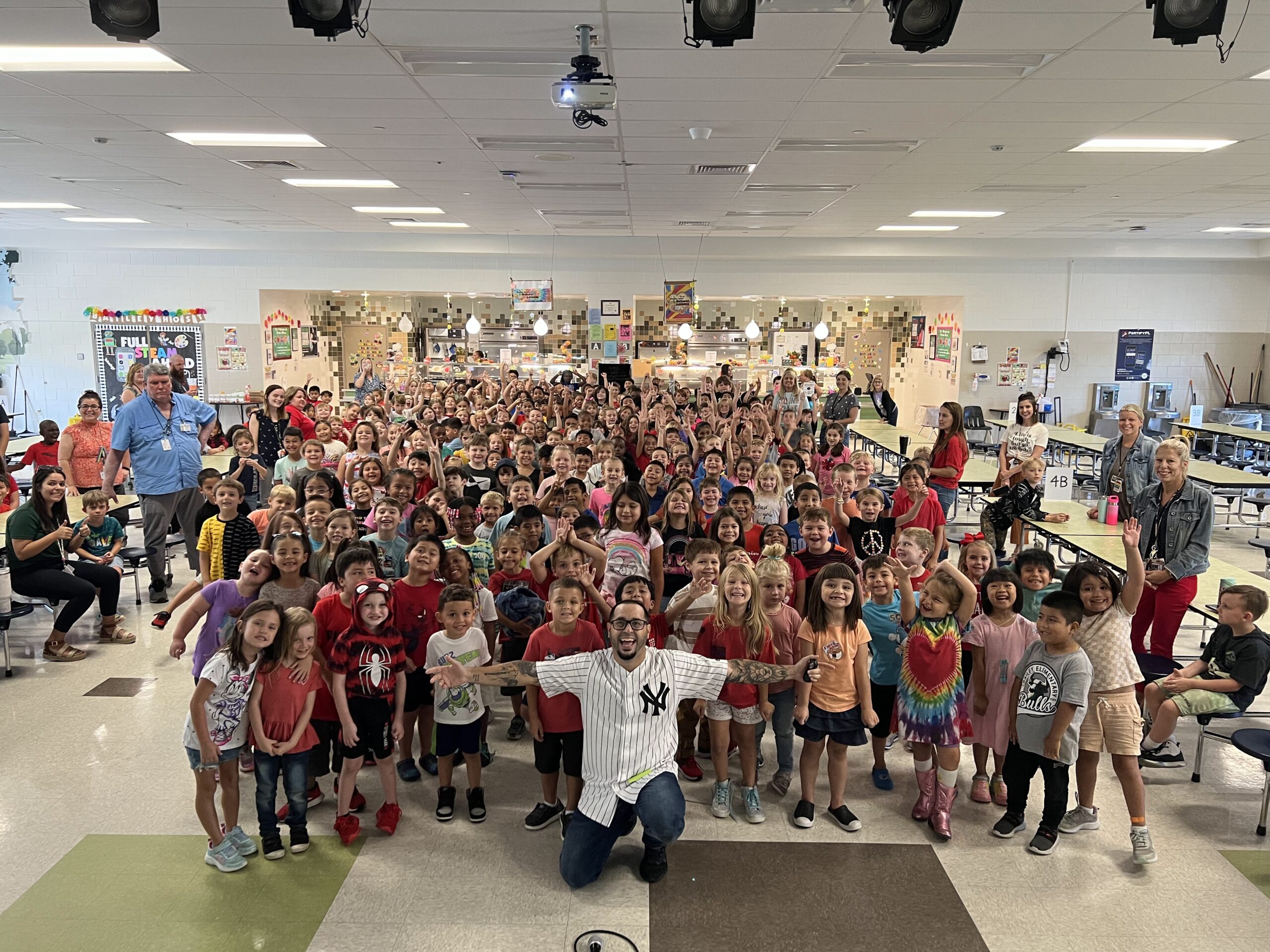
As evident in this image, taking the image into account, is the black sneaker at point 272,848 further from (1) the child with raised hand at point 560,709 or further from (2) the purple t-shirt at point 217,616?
(1) the child with raised hand at point 560,709

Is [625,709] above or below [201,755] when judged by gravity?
above

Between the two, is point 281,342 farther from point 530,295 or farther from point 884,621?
point 884,621

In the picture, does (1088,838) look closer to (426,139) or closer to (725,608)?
(725,608)

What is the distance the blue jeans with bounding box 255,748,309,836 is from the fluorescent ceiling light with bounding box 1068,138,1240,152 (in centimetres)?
707

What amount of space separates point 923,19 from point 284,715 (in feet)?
13.3

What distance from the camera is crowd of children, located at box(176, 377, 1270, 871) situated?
3730 mm

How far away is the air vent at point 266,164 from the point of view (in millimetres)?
7727

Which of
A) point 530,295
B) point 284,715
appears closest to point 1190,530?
point 284,715

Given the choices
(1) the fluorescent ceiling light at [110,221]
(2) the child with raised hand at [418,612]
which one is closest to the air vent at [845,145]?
(2) the child with raised hand at [418,612]

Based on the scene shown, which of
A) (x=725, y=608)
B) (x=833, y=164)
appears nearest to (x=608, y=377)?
(x=833, y=164)

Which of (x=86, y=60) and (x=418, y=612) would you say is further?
(x=86, y=60)

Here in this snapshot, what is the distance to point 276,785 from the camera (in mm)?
3771

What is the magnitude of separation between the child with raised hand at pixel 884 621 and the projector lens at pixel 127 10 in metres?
4.05

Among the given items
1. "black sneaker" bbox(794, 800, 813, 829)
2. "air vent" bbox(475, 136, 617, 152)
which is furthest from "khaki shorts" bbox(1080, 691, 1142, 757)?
"air vent" bbox(475, 136, 617, 152)
